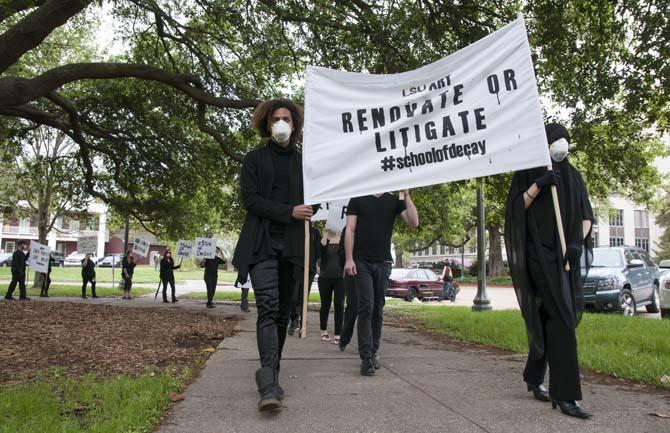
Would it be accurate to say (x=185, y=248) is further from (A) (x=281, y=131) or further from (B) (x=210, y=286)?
(A) (x=281, y=131)

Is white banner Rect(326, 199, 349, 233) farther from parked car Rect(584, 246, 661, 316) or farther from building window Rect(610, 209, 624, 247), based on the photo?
building window Rect(610, 209, 624, 247)

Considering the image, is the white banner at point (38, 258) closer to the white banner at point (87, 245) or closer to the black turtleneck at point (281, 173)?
the white banner at point (87, 245)

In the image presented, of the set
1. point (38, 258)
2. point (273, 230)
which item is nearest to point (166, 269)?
point (38, 258)

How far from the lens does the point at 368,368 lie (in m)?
4.93

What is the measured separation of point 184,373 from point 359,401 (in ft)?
6.01

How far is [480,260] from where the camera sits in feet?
44.8

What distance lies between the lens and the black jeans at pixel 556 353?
360cm

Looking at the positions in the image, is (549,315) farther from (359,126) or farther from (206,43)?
(206,43)

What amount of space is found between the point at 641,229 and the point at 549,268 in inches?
3081

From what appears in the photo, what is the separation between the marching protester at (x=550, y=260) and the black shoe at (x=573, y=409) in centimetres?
4

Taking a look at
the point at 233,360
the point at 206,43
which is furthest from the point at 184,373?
the point at 206,43

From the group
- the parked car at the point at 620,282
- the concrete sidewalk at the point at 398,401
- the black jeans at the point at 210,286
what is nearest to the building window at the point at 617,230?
the parked car at the point at 620,282

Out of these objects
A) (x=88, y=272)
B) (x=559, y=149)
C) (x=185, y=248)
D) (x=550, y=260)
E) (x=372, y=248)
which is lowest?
(x=88, y=272)

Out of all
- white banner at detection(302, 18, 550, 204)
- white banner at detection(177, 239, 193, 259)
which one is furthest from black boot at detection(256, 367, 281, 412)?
white banner at detection(177, 239, 193, 259)
